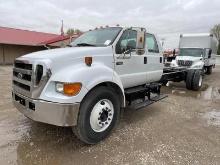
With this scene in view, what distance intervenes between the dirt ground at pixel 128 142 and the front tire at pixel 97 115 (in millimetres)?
237

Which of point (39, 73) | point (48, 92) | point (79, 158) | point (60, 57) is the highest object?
point (60, 57)

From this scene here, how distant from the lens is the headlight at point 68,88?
11.1ft

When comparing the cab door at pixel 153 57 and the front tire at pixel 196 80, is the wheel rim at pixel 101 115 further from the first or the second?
the front tire at pixel 196 80

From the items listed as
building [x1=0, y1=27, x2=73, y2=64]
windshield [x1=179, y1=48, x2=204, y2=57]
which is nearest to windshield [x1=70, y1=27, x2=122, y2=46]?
windshield [x1=179, y1=48, x2=204, y2=57]

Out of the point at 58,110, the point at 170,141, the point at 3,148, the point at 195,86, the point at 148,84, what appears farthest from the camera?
the point at 195,86

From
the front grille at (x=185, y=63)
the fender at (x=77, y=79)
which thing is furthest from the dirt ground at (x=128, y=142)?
the front grille at (x=185, y=63)

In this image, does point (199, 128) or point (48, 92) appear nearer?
point (48, 92)

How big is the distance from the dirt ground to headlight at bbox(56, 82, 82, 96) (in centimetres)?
107

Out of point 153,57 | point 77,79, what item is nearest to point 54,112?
point 77,79

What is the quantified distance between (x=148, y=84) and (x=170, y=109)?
1.29 meters

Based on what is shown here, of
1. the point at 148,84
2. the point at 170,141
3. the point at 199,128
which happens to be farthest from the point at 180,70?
the point at 170,141

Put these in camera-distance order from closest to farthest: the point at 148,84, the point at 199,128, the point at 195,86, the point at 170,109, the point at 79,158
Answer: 1. the point at 79,158
2. the point at 199,128
3. the point at 148,84
4. the point at 170,109
5. the point at 195,86

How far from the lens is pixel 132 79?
509 centimetres

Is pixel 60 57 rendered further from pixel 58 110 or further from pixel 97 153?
pixel 97 153
